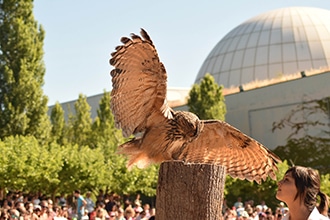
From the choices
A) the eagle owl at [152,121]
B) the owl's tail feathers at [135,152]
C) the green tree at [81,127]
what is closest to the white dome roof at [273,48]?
the green tree at [81,127]

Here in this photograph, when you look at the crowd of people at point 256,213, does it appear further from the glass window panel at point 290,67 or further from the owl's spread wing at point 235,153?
the glass window panel at point 290,67

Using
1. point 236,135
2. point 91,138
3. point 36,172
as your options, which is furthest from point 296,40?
point 236,135

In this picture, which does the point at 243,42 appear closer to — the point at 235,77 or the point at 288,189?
the point at 235,77

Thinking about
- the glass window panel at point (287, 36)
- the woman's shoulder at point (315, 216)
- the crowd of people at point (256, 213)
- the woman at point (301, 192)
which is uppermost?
the glass window panel at point (287, 36)

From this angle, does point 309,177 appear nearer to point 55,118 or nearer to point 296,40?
point 55,118

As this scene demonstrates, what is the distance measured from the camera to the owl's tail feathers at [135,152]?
734 centimetres

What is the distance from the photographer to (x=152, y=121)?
7.33 m

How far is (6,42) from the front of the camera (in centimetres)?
2886

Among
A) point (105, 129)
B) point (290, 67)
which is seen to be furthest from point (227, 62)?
point (105, 129)

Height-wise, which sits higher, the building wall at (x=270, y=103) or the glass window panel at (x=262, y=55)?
the glass window panel at (x=262, y=55)

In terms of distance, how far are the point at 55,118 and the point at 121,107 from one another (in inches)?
1326

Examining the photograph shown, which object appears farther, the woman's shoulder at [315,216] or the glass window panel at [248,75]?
the glass window panel at [248,75]

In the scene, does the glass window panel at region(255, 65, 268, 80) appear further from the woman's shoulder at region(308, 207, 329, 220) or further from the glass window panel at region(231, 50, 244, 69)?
the woman's shoulder at region(308, 207, 329, 220)

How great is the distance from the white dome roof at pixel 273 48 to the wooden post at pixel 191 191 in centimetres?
4019
